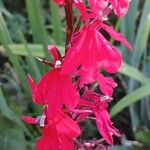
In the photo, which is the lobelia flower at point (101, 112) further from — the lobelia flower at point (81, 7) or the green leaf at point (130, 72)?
the green leaf at point (130, 72)

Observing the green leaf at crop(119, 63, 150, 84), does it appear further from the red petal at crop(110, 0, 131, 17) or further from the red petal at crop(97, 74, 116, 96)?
the red petal at crop(110, 0, 131, 17)

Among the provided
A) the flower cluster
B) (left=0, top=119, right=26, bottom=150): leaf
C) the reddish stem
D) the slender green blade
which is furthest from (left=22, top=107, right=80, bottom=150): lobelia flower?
the slender green blade

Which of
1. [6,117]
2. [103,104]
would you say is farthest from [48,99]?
[6,117]

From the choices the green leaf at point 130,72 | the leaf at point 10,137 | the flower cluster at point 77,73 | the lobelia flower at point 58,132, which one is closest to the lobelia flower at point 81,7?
the flower cluster at point 77,73

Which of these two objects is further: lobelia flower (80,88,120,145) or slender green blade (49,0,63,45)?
slender green blade (49,0,63,45)

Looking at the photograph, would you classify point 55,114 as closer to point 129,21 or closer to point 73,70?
point 73,70

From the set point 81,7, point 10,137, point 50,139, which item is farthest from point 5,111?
point 81,7
